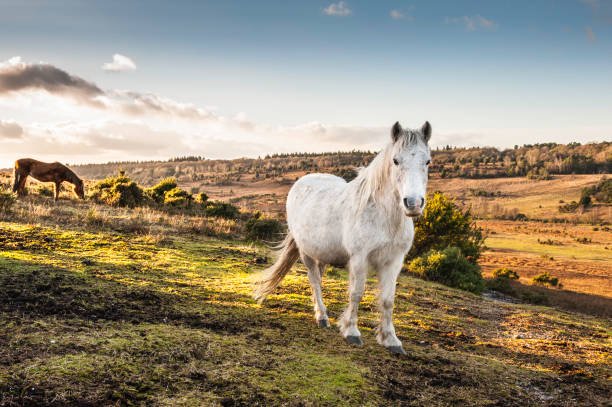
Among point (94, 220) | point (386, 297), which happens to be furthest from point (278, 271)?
point (94, 220)

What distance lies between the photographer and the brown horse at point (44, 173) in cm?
1675

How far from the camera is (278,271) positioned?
6273mm

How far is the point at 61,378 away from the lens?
2.40 m

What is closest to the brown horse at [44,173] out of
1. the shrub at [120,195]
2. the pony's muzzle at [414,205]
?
the shrub at [120,195]

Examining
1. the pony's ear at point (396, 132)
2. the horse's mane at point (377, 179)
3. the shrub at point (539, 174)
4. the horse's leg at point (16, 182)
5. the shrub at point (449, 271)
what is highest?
the shrub at point (539, 174)

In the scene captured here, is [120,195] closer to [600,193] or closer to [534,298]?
[534,298]

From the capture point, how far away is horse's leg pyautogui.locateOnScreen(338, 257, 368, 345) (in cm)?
454

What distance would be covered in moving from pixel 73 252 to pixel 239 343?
197 inches

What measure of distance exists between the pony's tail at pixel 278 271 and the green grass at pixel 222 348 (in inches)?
7.8

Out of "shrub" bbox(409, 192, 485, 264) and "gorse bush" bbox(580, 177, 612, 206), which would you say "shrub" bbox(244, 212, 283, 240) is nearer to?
"shrub" bbox(409, 192, 485, 264)

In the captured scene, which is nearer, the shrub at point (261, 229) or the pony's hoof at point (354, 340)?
the pony's hoof at point (354, 340)

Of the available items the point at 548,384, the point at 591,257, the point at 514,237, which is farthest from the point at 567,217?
the point at 548,384

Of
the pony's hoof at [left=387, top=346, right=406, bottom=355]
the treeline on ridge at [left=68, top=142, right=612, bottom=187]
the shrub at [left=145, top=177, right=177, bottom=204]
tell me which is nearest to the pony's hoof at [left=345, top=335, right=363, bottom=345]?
the pony's hoof at [left=387, top=346, right=406, bottom=355]

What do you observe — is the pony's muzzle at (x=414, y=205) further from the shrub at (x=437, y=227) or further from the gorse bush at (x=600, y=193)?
the gorse bush at (x=600, y=193)
